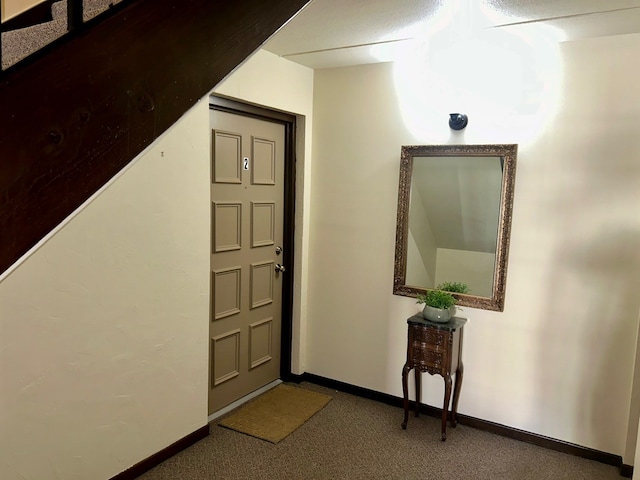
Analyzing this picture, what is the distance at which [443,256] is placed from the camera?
3.25m

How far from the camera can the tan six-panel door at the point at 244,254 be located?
9.88 feet

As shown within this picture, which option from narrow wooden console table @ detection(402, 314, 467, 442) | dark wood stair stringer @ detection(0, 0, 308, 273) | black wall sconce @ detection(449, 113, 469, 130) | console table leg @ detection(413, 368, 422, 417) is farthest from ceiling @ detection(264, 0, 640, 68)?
console table leg @ detection(413, 368, 422, 417)

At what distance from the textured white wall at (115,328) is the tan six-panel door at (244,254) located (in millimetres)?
270

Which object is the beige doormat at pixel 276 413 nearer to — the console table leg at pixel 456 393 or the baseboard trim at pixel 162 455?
the baseboard trim at pixel 162 455

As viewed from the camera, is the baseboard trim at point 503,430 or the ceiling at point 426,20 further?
the baseboard trim at point 503,430

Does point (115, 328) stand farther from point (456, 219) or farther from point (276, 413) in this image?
point (456, 219)

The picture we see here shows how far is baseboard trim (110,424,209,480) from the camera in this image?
7.92 ft

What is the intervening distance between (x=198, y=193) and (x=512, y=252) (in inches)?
75.0

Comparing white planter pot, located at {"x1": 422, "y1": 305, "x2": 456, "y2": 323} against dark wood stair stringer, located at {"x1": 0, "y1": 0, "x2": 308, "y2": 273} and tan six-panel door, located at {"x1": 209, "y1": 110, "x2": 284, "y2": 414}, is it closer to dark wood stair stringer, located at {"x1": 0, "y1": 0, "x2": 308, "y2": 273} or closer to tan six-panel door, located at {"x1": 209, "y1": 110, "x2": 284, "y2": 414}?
tan six-panel door, located at {"x1": 209, "y1": 110, "x2": 284, "y2": 414}

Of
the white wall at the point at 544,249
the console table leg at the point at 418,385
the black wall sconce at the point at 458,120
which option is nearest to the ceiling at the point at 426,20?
the white wall at the point at 544,249

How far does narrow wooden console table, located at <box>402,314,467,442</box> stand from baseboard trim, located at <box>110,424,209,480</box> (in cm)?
128

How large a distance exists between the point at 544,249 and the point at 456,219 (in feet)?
1.94

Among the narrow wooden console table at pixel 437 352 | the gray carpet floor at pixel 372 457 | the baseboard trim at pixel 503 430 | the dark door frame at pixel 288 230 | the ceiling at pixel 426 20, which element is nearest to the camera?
the ceiling at pixel 426 20

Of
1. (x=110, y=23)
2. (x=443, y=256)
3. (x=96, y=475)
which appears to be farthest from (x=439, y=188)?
(x=110, y=23)
